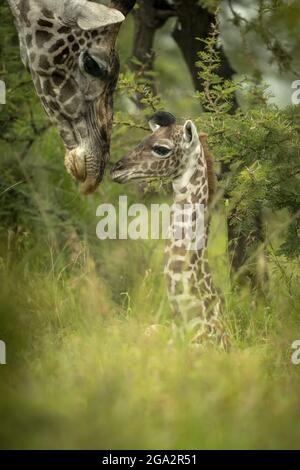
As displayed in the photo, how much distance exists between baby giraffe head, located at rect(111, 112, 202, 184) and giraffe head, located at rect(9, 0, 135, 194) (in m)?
0.17

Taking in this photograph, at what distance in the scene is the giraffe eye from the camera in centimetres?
618

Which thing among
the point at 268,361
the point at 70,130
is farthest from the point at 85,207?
the point at 268,361

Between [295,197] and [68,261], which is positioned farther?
[68,261]

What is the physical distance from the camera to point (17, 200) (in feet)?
30.5

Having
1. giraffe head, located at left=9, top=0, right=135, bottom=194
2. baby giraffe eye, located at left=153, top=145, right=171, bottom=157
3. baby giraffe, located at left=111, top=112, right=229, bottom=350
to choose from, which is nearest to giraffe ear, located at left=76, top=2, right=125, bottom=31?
giraffe head, located at left=9, top=0, right=135, bottom=194

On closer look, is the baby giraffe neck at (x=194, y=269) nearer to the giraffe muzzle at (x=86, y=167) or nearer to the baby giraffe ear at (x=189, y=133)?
the baby giraffe ear at (x=189, y=133)

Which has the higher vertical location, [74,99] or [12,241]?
[74,99]

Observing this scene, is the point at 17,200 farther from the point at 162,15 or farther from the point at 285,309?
the point at 285,309

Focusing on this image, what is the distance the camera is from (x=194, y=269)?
6211 mm

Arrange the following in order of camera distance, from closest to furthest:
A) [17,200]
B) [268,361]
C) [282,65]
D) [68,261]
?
[268,361]
[282,65]
[68,261]
[17,200]

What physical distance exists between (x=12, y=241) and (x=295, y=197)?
2.87 metres

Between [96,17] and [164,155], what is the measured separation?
0.96 meters

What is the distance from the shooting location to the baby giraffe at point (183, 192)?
612 cm
